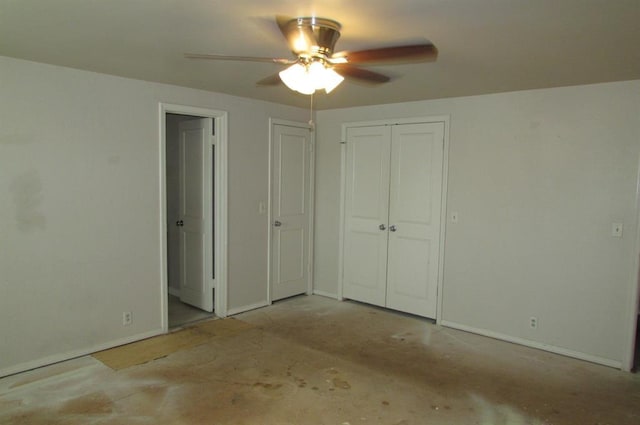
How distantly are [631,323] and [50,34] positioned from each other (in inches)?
183

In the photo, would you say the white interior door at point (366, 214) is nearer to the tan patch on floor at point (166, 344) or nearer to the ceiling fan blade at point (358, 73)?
the tan patch on floor at point (166, 344)

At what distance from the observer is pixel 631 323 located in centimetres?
336

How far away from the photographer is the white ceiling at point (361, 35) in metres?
2.00

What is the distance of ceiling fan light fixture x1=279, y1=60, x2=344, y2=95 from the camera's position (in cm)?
223

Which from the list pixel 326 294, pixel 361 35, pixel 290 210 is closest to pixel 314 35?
pixel 361 35

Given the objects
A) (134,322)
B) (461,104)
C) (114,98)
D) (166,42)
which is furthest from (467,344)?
(114,98)

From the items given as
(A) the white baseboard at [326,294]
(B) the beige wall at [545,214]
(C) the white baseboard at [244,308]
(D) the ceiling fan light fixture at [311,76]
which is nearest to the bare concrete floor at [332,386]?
(B) the beige wall at [545,214]

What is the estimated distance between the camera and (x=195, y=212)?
465 cm

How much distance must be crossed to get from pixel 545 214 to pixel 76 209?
4.00m

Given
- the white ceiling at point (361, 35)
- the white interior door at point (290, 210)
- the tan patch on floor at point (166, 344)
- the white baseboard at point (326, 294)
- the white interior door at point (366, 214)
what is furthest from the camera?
the white baseboard at point (326, 294)

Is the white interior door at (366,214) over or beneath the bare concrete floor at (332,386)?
over

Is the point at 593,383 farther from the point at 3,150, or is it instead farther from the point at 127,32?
the point at 3,150

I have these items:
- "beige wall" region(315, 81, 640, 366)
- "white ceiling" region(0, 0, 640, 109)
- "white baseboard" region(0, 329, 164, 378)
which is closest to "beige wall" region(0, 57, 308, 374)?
"white baseboard" region(0, 329, 164, 378)

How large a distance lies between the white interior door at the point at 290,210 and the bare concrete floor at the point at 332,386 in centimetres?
114
